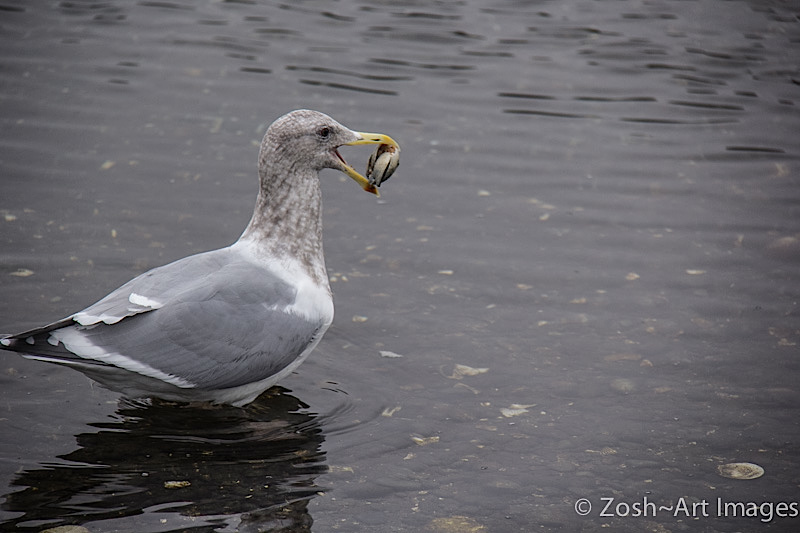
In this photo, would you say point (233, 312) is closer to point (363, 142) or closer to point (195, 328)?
point (195, 328)

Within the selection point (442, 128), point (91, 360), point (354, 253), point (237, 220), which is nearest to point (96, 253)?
point (237, 220)

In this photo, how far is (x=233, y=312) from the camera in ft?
16.5

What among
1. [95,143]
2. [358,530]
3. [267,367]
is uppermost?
[95,143]

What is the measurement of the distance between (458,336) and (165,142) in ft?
12.5

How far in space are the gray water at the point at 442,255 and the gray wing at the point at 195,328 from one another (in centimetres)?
40

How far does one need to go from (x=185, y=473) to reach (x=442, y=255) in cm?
300

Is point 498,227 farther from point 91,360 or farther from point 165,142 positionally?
point 91,360

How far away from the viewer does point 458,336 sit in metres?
6.16

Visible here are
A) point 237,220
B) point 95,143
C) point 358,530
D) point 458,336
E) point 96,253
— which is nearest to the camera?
point 358,530

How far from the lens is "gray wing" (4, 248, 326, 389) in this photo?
4.75m

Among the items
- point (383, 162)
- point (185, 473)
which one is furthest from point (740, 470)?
point (185, 473)

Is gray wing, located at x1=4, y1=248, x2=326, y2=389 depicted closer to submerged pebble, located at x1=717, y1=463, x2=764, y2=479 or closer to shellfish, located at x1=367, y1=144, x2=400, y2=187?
shellfish, located at x1=367, y1=144, x2=400, y2=187

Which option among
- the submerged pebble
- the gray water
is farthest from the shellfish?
the submerged pebble

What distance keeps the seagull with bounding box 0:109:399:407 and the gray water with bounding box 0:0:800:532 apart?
1.10 feet
